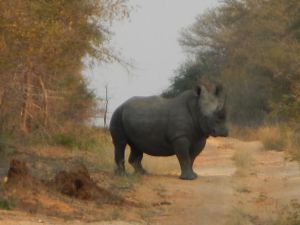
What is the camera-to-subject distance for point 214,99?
20234 millimetres

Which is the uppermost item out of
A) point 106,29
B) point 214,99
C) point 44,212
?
point 106,29

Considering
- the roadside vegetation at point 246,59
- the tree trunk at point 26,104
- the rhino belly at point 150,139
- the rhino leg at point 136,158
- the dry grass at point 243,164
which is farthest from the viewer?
the roadside vegetation at point 246,59

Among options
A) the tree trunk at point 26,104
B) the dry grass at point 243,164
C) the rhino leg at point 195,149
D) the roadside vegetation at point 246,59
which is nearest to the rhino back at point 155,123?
the rhino leg at point 195,149

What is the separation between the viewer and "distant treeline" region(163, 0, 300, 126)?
4453cm

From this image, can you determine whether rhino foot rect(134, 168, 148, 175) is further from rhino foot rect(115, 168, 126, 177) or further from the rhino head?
the rhino head

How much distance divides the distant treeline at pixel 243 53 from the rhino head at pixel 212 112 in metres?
15.8

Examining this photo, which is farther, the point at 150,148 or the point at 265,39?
the point at 265,39

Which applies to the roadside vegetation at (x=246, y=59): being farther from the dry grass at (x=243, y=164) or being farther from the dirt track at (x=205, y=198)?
the dirt track at (x=205, y=198)

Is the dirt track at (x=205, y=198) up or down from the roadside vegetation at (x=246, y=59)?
down

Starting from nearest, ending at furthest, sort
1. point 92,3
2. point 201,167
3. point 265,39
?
point 92,3 → point 201,167 → point 265,39

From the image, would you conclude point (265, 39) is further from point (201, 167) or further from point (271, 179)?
point (271, 179)

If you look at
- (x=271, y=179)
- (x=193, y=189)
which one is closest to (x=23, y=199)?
(x=193, y=189)

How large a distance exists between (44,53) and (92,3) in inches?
309

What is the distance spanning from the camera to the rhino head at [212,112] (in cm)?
1988
